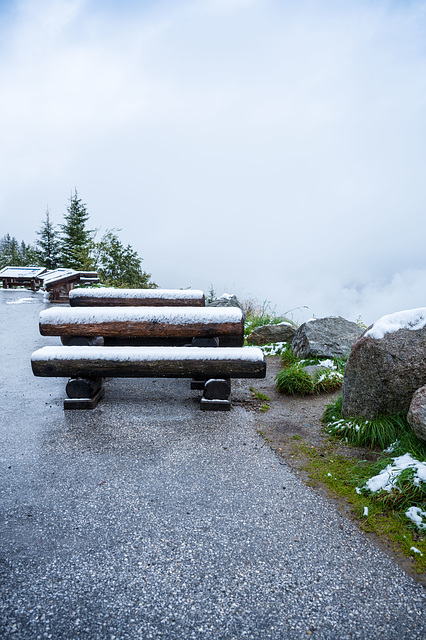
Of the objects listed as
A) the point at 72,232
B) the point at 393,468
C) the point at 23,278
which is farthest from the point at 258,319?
the point at 72,232

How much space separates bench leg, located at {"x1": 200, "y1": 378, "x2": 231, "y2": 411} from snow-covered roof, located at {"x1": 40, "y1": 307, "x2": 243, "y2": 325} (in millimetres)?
757

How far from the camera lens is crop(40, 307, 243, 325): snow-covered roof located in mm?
4715

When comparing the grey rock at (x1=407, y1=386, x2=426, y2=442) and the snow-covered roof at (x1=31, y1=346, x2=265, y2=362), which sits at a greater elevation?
the snow-covered roof at (x1=31, y1=346, x2=265, y2=362)

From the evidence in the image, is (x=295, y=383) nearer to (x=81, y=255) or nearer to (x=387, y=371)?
(x=387, y=371)

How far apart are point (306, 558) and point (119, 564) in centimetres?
100

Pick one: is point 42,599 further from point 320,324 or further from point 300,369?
point 320,324

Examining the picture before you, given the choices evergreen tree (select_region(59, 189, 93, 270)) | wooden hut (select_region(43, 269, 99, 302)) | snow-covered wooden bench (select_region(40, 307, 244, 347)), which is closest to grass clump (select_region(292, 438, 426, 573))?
snow-covered wooden bench (select_region(40, 307, 244, 347))

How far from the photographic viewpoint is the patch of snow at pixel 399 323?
11.4ft

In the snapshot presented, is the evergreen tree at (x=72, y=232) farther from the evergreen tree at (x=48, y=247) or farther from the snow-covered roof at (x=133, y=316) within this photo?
the snow-covered roof at (x=133, y=316)

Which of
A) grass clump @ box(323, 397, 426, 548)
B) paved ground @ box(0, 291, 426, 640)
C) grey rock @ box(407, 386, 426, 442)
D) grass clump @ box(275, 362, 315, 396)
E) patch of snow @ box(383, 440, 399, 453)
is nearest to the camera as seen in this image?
paved ground @ box(0, 291, 426, 640)

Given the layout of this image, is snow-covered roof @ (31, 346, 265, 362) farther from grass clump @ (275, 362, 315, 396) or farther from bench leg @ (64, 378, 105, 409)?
grass clump @ (275, 362, 315, 396)

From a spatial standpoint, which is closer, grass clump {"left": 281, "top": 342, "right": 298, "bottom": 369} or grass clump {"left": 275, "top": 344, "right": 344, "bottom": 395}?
grass clump {"left": 275, "top": 344, "right": 344, "bottom": 395}

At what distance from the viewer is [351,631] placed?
177 centimetres

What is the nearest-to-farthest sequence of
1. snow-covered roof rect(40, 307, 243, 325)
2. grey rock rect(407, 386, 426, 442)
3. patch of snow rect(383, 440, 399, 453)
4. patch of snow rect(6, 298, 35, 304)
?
grey rock rect(407, 386, 426, 442) < patch of snow rect(383, 440, 399, 453) < snow-covered roof rect(40, 307, 243, 325) < patch of snow rect(6, 298, 35, 304)
